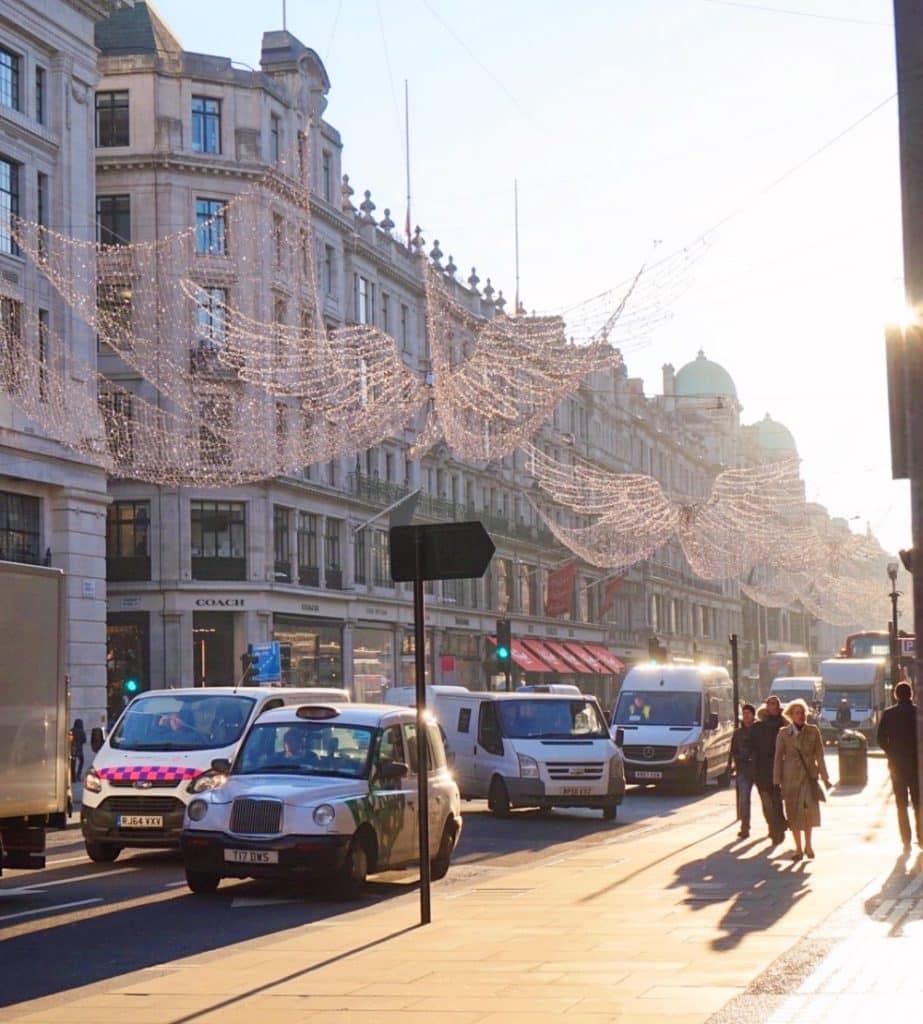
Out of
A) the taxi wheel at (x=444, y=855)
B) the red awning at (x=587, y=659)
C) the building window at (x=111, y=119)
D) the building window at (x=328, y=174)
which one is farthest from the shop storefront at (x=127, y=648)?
the taxi wheel at (x=444, y=855)

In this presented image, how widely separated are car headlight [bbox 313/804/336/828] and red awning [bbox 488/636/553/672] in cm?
5919

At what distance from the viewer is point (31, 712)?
16750mm

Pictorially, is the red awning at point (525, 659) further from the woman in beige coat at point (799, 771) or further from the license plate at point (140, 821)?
the woman in beige coat at point (799, 771)

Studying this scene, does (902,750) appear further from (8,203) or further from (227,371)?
(227,371)

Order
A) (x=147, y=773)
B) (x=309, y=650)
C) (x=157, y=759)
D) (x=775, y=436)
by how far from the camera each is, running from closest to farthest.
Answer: (x=147, y=773) < (x=157, y=759) < (x=309, y=650) < (x=775, y=436)

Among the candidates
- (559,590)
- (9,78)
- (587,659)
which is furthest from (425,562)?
(587,659)

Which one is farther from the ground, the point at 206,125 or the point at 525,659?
the point at 206,125

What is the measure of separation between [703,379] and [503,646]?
96.6 m

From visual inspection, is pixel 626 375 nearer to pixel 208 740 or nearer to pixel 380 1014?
pixel 208 740

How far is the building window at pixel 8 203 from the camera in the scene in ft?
136

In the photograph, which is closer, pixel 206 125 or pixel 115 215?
pixel 115 215

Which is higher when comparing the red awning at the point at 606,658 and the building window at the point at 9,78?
the building window at the point at 9,78

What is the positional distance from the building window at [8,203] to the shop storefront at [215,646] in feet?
57.0

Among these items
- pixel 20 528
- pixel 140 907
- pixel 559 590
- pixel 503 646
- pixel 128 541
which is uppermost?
pixel 128 541
